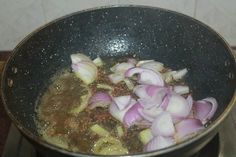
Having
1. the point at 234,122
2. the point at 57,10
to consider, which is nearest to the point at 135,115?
the point at 234,122

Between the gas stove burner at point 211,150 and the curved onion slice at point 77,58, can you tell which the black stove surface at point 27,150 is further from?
the curved onion slice at point 77,58

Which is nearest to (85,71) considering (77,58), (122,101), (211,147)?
(77,58)

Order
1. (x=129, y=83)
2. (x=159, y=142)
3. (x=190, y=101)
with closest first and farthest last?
(x=159, y=142)
(x=190, y=101)
(x=129, y=83)

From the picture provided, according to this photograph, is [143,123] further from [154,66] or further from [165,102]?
[154,66]

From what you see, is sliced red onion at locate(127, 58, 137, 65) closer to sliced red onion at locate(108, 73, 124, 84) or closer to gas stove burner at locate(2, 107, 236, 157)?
sliced red onion at locate(108, 73, 124, 84)

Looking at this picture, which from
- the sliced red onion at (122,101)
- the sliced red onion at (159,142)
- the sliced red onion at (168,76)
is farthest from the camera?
the sliced red onion at (168,76)

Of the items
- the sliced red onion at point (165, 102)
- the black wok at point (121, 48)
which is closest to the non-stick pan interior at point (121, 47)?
the black wok at point (121, 48)
